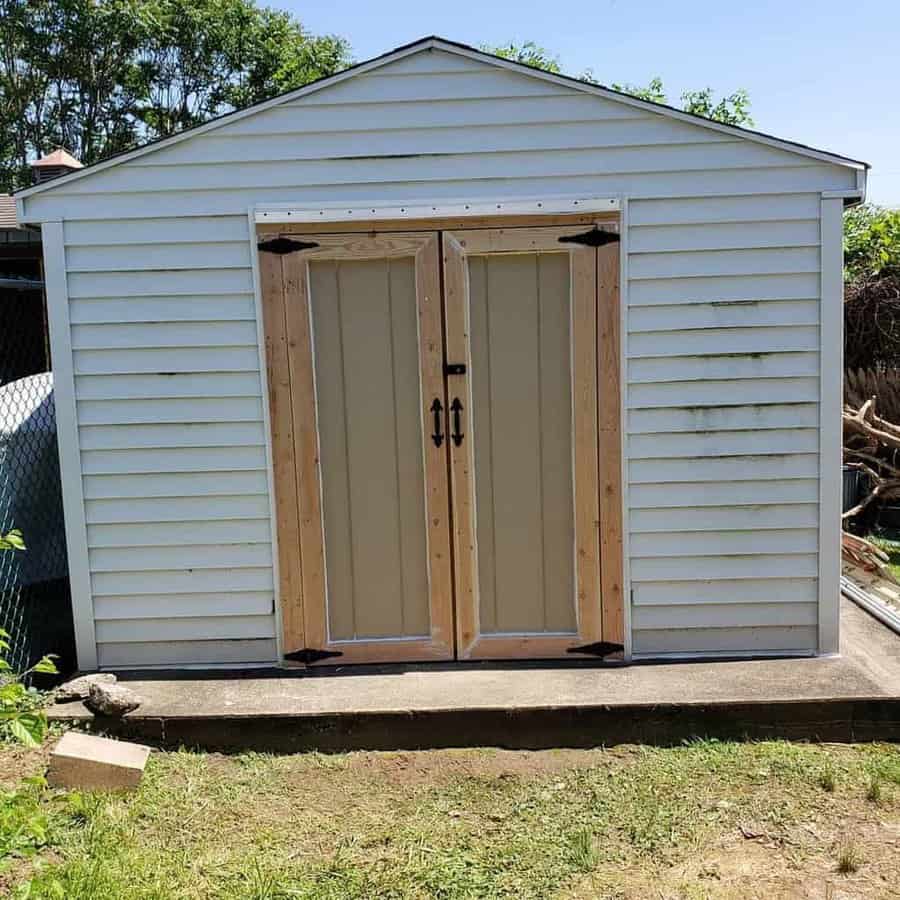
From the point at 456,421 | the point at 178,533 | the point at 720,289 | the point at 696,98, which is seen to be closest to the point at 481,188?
the point at 456,421

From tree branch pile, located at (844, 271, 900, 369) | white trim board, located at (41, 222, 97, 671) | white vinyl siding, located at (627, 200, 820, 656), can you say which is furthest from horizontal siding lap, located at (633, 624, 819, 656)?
tree branch pile, located at (844, 271, 900, 369)

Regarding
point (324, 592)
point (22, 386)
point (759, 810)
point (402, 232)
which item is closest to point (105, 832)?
→ point (324, 592)

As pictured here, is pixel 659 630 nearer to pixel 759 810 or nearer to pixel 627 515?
pixel 627 515

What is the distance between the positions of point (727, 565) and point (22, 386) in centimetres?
393

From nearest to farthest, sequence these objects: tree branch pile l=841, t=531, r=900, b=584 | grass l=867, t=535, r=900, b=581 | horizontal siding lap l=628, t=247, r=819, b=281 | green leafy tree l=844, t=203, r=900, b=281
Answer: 1. horizontal siding lap l=628, t=247, r=819, b=281
2. tree branch pile l=841, t=531, r=900, b=584
3. grass l=867, t=535, r=900, b=581
4. green leafy tree l=844, t=203, r=900, b=281

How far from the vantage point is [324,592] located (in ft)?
13.6

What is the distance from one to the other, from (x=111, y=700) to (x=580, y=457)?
87.1 inches

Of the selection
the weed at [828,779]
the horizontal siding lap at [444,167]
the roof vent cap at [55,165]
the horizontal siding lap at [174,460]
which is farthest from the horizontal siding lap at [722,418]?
the roof vent cap at [55,165]

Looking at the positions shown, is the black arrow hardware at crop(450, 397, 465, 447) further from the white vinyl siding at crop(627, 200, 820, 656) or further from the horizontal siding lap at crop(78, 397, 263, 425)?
the horizontal siding lap at crop(78, 397, 263, 425)

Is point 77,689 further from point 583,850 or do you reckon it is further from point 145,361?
point 583,850

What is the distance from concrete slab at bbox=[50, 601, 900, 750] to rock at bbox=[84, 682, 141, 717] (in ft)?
A: 0.13

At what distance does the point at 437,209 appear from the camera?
12.8ft

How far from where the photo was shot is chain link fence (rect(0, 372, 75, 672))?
15.1 feet

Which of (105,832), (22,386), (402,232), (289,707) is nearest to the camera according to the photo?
(105,832)
